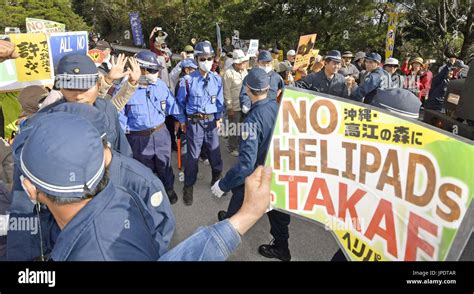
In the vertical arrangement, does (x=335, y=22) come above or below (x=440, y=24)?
below

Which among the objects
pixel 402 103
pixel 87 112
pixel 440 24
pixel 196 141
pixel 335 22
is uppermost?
pixel 440 24

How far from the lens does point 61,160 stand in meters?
1.20

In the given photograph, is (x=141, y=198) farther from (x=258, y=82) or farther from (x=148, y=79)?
(x=148, y=79)

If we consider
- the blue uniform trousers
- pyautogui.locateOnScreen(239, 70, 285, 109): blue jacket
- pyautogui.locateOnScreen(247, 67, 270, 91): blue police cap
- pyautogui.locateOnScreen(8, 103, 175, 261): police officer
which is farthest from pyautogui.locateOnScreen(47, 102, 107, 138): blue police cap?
pyautogui.locateOnScreen(239, 70, 285, 109): blue jacket

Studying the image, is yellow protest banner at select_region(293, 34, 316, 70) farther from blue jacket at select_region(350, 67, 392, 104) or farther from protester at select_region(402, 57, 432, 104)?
protester at select_region(402, 57, 432, 104)

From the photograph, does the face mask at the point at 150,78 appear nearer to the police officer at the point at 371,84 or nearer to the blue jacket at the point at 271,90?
the blue jacket at the point at 271,90

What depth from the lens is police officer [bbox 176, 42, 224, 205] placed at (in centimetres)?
482

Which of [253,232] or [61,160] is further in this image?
[253,232]

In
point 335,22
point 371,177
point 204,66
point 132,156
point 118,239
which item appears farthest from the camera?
point 335,22

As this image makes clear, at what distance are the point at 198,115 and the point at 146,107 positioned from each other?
822 millimetres

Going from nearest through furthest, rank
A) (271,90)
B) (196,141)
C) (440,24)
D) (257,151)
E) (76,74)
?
(76,74) → (257,151) → (196,141) → (271,90) → (440,24)

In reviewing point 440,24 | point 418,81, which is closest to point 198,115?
point 418,81

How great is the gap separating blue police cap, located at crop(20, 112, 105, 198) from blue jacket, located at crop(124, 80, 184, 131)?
2.98 metres

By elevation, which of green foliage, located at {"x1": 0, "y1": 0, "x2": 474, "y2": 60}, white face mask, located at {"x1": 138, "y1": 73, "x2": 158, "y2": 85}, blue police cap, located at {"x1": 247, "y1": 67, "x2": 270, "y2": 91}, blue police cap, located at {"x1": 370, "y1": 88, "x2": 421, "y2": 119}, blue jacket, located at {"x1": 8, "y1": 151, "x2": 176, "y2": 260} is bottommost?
blue jacket, located at {"x1": 8, "y1": 151, "x2": 176, "y2": 260}
